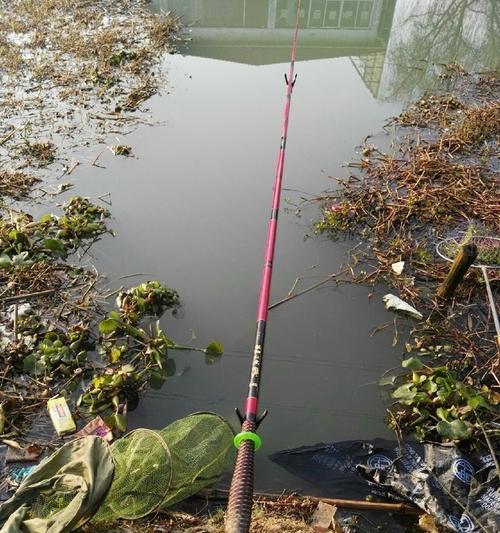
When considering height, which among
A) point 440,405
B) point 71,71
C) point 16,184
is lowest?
point 440,405

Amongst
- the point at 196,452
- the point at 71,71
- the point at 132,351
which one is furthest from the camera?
the point at 71,71

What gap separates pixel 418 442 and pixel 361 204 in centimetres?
263

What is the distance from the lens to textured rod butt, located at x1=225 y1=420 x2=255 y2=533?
68.1 inches

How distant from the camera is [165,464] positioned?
2576 mm

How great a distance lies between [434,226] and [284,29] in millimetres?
9026

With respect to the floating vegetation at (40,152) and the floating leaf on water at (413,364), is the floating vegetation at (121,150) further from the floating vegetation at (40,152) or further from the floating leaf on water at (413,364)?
the floating leaf on water at (413,364)

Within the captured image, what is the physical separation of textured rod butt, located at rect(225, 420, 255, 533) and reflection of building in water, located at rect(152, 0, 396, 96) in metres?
6.88

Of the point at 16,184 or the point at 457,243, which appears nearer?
the point at 457,243

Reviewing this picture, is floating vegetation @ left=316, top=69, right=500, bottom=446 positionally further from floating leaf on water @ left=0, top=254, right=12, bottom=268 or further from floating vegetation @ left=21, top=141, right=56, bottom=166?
floating vegetation @ left=21, top=141, right=56, bottom=166

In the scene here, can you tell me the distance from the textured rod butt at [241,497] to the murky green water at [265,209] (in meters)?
1.04

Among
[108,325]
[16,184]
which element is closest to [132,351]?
[108,325]

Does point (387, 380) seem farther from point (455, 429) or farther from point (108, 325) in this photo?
point (108, 325)

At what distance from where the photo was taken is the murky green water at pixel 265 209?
336 centimetres

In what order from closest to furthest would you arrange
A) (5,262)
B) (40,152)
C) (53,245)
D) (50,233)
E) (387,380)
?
(387,380), (5,262), (53,245), (50,233), (40,152)
